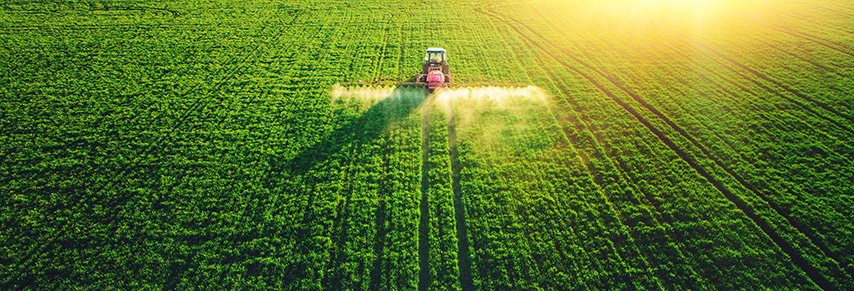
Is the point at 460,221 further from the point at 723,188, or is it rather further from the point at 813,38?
the point at 813,38

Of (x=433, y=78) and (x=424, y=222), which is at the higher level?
(x=433, y=78)

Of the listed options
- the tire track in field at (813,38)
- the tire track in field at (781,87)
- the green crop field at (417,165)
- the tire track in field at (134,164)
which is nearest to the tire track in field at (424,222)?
the green crop field at (417,165)

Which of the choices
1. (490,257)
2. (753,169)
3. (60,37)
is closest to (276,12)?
(60,37)

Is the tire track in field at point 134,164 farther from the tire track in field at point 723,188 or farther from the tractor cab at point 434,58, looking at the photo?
the tire track in field at point 723,188

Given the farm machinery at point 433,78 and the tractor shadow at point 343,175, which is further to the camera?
the farm machinery at point 433,78

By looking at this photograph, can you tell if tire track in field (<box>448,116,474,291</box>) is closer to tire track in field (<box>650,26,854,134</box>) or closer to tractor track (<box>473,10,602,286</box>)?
tractor track (<box>473,10,602,286</box>)

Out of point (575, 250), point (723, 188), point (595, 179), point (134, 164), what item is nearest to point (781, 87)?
point (723, 188)
